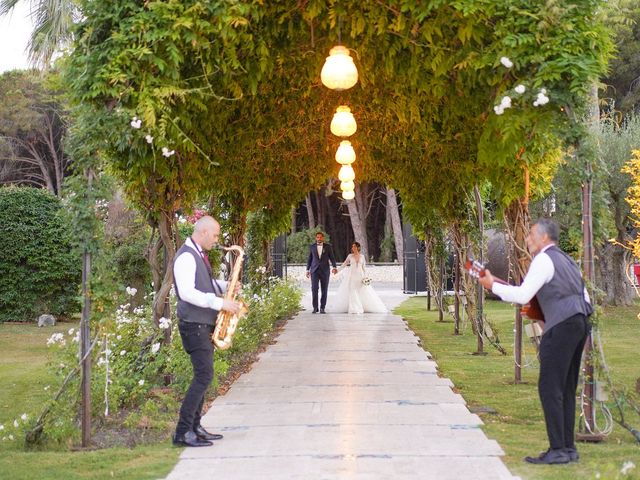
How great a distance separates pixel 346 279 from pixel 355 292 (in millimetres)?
417

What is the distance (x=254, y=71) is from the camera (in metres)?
9.32

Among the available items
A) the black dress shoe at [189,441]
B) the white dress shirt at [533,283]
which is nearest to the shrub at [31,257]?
the black dress shoe at [189,441]

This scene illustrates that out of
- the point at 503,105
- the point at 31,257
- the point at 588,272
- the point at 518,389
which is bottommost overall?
the point at 518,389

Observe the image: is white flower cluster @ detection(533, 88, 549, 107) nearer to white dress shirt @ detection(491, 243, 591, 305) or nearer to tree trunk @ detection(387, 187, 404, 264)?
white dress shirt @ detection(491, 243, 591, 305)

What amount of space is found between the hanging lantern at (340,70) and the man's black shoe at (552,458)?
152 inches

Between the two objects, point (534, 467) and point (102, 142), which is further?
point (102, 142)

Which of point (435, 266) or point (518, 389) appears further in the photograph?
point (435, 266)

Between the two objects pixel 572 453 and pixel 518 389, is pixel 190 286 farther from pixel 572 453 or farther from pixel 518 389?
pixel 518 389

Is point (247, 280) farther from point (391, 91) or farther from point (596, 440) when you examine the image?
point (596, 440)

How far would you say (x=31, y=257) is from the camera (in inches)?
744

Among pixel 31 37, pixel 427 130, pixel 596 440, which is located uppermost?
pixel 31 37

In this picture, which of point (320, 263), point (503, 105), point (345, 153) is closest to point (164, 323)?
point (503, 105)

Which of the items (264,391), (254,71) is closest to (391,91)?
(254,71)

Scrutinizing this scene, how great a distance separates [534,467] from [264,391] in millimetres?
4141
